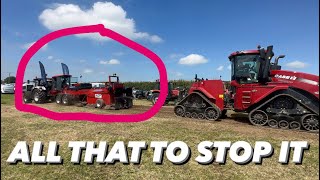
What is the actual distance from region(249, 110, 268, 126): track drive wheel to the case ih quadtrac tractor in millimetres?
8747

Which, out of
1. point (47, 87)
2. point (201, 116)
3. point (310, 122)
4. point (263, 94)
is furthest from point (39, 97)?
point (310, 122)

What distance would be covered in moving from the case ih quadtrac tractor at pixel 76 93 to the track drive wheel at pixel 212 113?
21.6 ft

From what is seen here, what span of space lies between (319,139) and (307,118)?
5.25ft

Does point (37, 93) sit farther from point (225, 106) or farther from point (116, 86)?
point (225, 106)

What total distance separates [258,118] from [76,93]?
13.3 m

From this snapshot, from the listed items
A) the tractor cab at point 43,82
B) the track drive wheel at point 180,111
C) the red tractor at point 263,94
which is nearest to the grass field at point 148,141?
the red tractor at point 263,94

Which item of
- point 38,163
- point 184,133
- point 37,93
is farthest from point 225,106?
point 37,93

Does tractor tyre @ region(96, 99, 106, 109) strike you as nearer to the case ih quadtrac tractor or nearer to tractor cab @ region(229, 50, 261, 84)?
the case ih quadtrac tractor

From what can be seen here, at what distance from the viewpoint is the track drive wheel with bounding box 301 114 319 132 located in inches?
386

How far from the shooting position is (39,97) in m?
22.0

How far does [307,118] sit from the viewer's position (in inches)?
393

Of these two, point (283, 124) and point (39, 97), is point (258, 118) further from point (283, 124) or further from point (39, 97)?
point (39, 97)

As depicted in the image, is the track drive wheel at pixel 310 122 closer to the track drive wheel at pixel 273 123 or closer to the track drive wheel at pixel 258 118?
the track drive wheel at pixel 273 123

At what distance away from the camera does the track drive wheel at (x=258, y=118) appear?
430 inches
